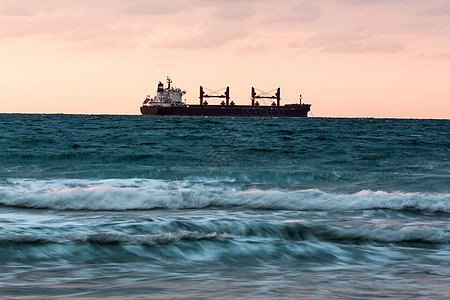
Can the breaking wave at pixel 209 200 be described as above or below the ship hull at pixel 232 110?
below

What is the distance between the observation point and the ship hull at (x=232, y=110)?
432 feet

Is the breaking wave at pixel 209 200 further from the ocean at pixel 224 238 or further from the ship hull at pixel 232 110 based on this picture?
the ship hull at pixel 232 110

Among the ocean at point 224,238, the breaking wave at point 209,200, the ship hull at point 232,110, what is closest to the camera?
the ocean at point 224,238

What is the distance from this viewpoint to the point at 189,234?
23.5 feet

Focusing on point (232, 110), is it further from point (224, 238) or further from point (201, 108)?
point (224, 238)

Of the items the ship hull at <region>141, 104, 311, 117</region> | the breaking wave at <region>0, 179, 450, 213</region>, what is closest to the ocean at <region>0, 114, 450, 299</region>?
the breaking wave at <region>0, 179, 450, 213</region>

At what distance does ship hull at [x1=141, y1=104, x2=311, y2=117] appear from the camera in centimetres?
13162

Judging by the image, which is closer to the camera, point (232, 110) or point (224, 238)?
point (224, 238)

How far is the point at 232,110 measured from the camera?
13400cm

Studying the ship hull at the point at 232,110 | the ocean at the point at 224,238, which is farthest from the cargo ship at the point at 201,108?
the ocean at the point at 224,238

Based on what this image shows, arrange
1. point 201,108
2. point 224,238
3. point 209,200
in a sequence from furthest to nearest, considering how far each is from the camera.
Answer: point 201,108 → point 209,200 → point 224,238

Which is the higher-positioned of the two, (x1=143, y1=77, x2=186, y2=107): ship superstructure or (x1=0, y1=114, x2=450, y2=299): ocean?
(x1=143, y1=77, x2=186, y2=107): ship superstructure

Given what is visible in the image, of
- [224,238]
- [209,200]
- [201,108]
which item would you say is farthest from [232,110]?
[224,238]

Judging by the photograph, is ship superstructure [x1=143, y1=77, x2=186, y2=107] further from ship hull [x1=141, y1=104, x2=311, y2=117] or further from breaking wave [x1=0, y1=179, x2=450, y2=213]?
breaking wave [x1=0, y1=179, x2=450, y2=213]
